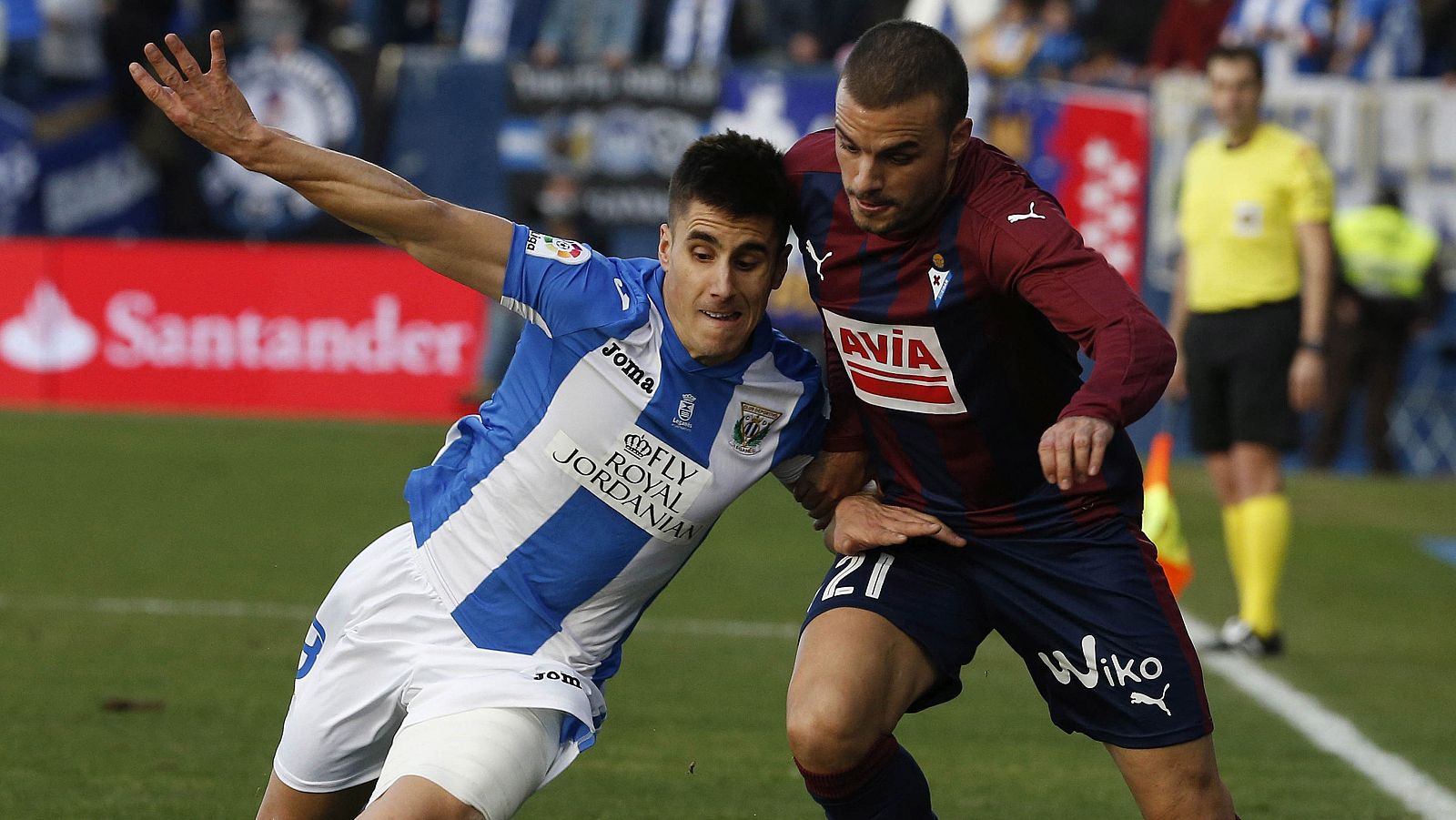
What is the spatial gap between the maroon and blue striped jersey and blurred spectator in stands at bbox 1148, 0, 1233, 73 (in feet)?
42.9

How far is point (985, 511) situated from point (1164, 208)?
11.4m

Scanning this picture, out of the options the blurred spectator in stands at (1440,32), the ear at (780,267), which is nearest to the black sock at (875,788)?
the ear at (780,267)

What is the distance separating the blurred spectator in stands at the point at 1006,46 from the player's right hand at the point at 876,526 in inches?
464

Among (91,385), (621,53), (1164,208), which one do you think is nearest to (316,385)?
(91,385)

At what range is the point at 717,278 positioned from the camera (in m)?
4.15

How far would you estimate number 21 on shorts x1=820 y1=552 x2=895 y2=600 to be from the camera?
15.2ft

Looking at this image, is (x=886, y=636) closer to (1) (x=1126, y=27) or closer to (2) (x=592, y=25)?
(2) (x=592, y=25)

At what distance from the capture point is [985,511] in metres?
4.55

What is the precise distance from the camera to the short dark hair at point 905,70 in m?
4.09

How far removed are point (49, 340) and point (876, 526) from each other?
40.1 feet

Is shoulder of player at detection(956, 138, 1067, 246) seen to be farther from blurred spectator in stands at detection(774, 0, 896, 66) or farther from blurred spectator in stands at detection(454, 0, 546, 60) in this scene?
blurred spectator in stands at detection(774, 0, 896, 66)

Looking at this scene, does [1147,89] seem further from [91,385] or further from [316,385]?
[91,385]

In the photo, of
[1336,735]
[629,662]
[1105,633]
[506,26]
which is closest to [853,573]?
[1105,633]

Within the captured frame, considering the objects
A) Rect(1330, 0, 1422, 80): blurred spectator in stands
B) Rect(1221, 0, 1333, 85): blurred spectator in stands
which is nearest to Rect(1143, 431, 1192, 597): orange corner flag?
Rect(1221, 0, 1333, 85): blurred spectator in stands
